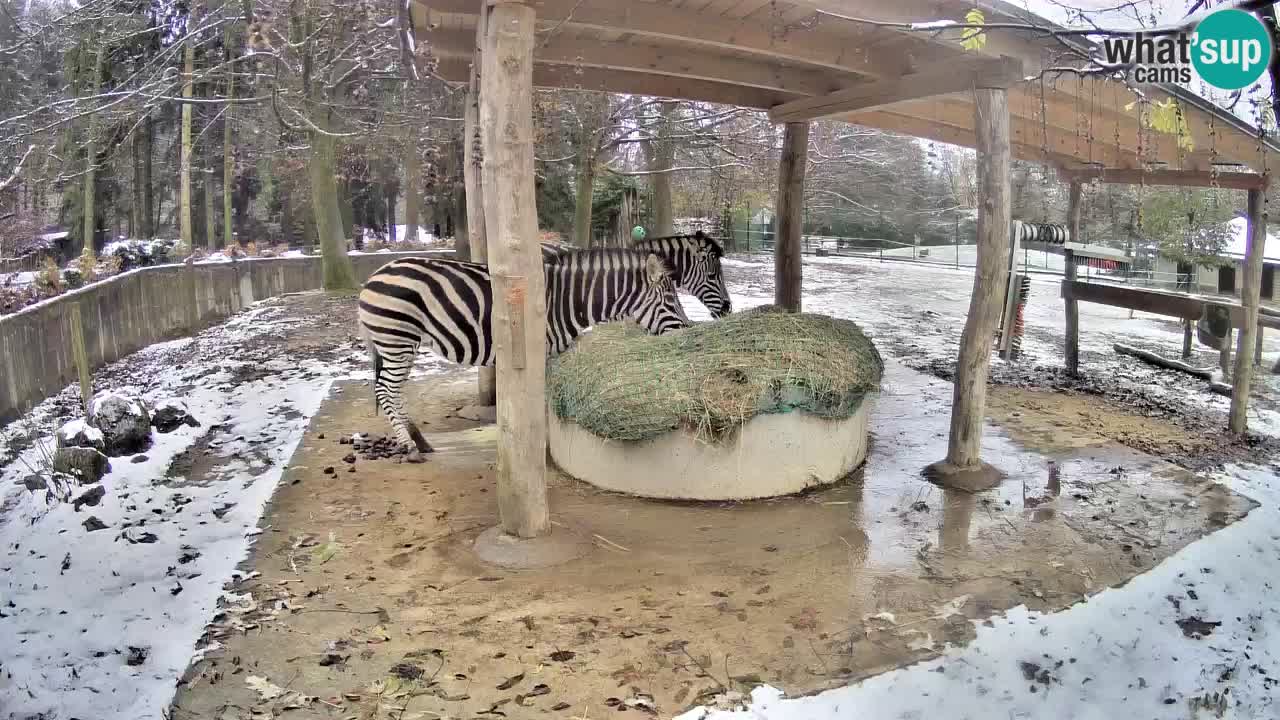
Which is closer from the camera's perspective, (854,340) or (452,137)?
(854,340)

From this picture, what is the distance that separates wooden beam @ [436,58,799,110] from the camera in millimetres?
7432

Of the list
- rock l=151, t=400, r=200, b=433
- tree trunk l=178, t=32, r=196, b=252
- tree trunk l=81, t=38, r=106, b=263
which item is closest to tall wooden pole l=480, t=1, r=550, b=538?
rock l=151, t=400, r=200, b=433

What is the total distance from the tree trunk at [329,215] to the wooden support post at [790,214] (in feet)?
32.3

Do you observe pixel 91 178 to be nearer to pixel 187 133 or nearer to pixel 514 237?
pixel 187 133

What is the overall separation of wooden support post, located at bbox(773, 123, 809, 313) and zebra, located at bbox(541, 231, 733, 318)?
90cm

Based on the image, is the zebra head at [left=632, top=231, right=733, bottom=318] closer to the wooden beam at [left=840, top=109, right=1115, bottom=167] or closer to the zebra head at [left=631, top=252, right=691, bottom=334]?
the zebra head at [left=631, top=252, right=691, bottom=334]

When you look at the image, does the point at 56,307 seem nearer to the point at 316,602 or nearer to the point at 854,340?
the point at 316,602

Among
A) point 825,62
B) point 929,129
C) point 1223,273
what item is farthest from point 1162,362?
point 825,62

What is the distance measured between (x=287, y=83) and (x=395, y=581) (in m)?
11.6

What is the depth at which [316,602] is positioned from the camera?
4152 mm

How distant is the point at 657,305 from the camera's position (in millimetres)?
7426

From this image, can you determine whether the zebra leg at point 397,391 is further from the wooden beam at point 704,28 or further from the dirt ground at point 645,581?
the wooden beam at point 704,28

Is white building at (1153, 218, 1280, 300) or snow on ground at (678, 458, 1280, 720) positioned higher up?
white building at (1153, 218, 1280, 300)

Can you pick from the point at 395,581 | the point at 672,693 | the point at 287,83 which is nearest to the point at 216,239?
the point at 287,83
